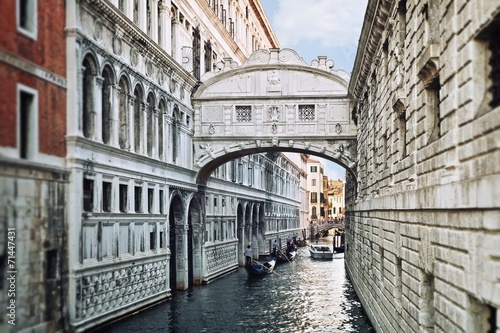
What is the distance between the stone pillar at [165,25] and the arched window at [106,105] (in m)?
5.90

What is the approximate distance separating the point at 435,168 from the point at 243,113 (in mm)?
17792

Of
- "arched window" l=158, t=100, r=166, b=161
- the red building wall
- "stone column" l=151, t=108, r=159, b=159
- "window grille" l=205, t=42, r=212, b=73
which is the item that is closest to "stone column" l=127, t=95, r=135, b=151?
"stone column" l=151, t=108, r=159, b=159

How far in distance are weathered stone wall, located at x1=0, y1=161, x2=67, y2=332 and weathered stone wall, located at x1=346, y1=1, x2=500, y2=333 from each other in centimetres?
724

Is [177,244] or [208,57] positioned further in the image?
[208,57]

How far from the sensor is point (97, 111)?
17438 mm

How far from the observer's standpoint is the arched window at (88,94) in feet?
55.3

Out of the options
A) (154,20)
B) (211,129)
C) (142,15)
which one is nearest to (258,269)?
(211,129)

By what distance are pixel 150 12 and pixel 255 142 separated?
6904 millimetres

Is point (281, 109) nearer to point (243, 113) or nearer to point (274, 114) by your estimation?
point (274, 114)

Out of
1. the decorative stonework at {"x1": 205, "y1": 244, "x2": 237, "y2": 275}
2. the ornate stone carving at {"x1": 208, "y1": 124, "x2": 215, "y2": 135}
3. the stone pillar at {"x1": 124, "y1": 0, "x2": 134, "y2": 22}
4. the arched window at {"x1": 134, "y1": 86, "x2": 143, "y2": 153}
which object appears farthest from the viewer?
the decorative stonework at {"x1": 205, "y1": 244, "x2": 237, "y2": 275}

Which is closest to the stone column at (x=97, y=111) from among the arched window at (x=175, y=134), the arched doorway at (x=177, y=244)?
the arched window at (x=175, y=134)

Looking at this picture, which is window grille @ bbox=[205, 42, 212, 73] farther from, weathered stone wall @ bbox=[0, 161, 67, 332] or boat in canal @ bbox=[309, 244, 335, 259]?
boat in canal @ bbox=[309, 244, 335, 259]

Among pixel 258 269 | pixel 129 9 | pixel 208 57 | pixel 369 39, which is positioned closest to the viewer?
pixel 369 39

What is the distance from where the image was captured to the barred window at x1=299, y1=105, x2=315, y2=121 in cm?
2678
